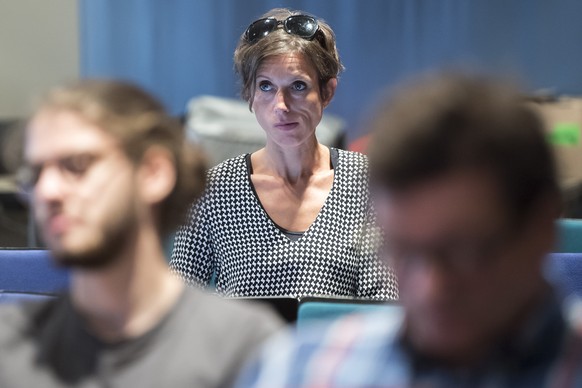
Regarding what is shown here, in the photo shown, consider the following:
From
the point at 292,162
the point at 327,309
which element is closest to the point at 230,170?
the point at 292,162

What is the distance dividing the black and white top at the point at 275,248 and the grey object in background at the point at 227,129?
2.11 metres

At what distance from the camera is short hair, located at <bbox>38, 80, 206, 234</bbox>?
1.18m

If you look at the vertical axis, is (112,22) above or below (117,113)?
below

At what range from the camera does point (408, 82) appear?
3.06 feet

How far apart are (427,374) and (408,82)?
0.92 ft

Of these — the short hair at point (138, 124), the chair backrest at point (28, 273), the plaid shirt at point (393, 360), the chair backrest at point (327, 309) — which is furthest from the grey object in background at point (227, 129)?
the plaid shirt at point (393, 360)

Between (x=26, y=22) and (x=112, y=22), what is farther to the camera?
(x=26, y=22)

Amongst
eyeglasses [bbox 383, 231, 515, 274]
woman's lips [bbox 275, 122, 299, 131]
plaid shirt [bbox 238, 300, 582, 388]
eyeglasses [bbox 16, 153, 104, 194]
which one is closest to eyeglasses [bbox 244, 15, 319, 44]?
woman's lips [bbox 275, 122, 299, 131]

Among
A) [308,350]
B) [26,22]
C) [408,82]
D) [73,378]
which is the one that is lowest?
[26,22]

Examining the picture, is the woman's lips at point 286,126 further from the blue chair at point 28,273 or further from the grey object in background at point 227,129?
the grey object in background at point 227,129

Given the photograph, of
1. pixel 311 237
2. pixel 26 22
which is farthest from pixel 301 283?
pixel 26 22

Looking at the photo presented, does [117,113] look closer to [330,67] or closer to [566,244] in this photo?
[330,67]

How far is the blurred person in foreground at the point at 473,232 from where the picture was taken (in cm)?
85

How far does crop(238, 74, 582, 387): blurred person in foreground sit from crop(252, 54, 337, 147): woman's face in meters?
1.48
